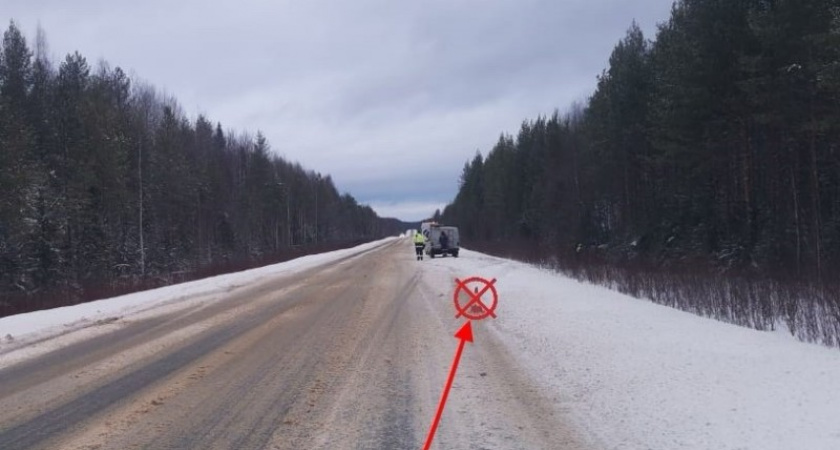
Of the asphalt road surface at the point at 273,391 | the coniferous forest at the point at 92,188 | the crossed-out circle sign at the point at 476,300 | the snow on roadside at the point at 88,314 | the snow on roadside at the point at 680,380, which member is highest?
the coniferous forest at the point at 92,188

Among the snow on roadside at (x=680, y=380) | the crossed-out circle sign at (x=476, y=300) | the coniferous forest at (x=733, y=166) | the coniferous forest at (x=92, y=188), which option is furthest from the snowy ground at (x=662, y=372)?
the coniferous forest at (x=92, y=188)

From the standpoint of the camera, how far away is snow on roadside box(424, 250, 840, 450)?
5.37 metres

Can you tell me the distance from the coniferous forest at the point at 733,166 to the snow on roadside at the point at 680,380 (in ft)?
7.15

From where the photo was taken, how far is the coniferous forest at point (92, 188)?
1289 inches

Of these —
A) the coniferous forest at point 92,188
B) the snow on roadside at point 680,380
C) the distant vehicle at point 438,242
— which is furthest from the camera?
the distant vehicle at point 438,242

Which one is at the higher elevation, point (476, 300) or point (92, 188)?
point (92, 188)

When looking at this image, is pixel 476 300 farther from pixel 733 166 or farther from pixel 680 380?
pixel 733 166

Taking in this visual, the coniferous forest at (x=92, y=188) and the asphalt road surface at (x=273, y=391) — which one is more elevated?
the coniferous forest at (x=92, y=188)

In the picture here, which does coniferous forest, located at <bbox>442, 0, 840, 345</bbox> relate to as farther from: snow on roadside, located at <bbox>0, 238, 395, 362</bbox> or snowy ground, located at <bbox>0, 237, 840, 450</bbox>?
snow on roadside, located at <bbox>0, 238, 395, 362</bbox>

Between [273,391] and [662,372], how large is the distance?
15.0 feet

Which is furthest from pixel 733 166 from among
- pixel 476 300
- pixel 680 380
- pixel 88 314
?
pixel 88 314

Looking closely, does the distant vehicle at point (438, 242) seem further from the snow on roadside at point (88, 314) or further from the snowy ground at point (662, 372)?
the snowy ground at point (662, 372)

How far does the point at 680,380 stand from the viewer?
719 cm

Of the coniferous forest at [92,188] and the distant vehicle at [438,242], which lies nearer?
the coniferous forest at [92,188]
